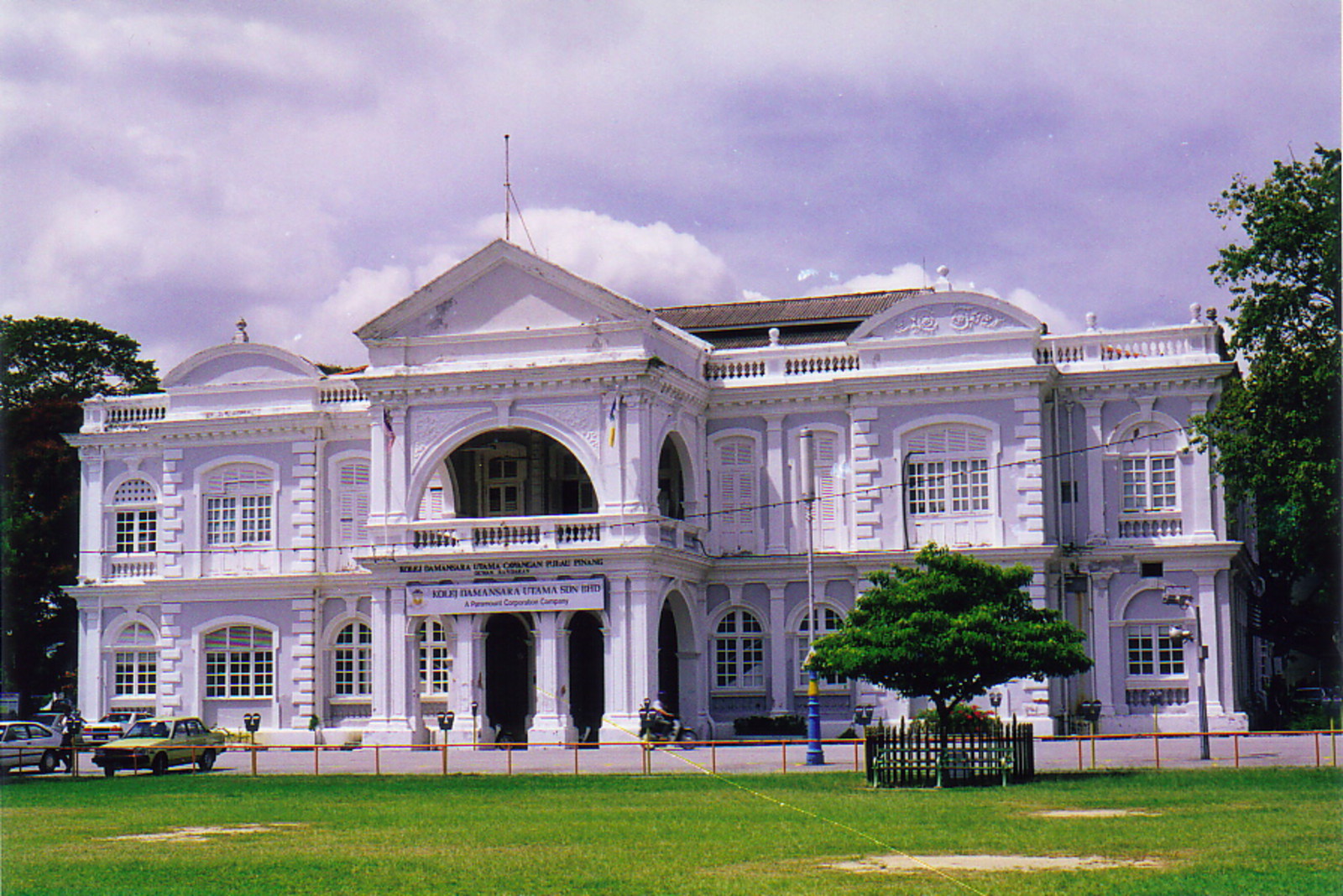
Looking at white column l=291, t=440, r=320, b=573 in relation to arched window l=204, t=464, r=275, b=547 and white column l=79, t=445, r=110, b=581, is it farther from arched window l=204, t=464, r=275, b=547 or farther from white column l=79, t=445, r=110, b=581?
white column l=79, t=445, r=110, b=581

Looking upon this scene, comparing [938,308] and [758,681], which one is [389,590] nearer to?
[758,681]

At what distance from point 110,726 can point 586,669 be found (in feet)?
44.7

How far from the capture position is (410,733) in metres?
44.0

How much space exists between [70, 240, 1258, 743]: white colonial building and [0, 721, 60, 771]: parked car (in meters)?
7.78

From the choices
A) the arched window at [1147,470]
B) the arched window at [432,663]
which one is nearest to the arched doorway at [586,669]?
the arched window at [432,663]

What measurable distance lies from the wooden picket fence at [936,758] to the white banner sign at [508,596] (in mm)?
15350

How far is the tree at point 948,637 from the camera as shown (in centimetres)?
2977

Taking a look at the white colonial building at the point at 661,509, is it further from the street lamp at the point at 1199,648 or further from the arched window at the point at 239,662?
the street lamp at the point at 1199,648

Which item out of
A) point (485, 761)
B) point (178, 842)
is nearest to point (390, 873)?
point (178, 842)

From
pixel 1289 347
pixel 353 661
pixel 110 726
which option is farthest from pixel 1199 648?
pixel 110 726

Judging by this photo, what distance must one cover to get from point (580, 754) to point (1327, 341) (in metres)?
18.5

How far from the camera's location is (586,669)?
4703 centimetres

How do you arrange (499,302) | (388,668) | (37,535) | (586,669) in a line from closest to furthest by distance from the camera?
1. (388,668)
2. (499,302)
3. (586,669)
4. (37,535)

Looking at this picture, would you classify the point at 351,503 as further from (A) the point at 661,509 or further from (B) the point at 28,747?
(B) the point at 28,747
